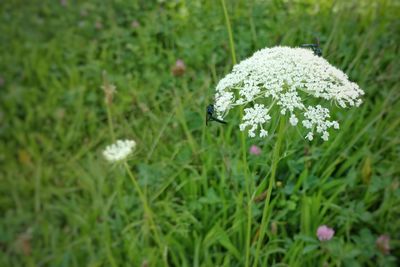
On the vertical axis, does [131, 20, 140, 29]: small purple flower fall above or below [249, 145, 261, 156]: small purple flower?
above

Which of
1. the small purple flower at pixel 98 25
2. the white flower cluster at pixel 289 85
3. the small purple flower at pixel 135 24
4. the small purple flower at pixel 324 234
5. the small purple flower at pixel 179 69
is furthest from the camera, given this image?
the small purple flower at pixel 98 25

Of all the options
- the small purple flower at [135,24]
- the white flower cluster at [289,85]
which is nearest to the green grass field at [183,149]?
the small purple flower at [135,24]

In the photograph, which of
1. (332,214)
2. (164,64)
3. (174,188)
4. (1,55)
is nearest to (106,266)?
(174,188)

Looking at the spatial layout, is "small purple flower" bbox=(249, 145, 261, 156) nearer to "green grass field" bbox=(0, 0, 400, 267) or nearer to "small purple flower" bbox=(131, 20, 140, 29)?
"green grass field" bbox=(0, 0, 400, 267)

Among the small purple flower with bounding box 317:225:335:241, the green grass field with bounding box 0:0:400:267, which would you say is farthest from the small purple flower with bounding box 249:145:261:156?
the small purple flower with bounding box 317:225:335:241

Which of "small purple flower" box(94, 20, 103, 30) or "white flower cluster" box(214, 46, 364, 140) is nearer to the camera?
"white flower cluster" box(214, 46, 364, 140)

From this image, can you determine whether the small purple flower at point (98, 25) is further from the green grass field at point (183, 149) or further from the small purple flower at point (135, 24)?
the small purple flower at point (135, 24)

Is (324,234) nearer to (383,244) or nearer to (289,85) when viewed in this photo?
(383,244)
